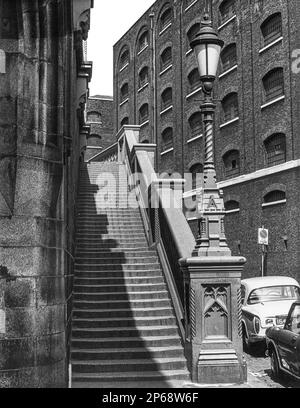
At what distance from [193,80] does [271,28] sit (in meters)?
8.47

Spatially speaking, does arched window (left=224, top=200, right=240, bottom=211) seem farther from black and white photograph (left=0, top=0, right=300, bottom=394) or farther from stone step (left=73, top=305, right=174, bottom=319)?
stone step (left=73, top=305, right=174, bottom=319)

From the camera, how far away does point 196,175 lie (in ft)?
112

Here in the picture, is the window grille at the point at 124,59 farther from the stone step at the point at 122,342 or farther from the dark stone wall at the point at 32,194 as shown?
the dark stone wall at the point at 32,194

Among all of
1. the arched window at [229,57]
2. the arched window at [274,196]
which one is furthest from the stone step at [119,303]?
the arched window at [229,57]

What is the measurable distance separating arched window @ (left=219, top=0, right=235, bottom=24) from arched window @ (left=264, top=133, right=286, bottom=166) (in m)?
8.22

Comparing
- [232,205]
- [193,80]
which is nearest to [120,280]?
[232,205]

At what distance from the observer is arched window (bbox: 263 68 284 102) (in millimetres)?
25859

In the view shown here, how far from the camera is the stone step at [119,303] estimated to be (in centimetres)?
1021

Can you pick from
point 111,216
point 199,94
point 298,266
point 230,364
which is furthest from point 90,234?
point 199,94

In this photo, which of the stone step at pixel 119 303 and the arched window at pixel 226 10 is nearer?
the stone step at pixel 119 303

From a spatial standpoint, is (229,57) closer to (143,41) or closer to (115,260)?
(143,41)

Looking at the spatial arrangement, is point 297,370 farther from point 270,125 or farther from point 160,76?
point 160,76

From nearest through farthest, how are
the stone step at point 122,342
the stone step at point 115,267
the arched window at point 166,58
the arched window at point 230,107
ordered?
the stone step at point 122,342 → the stone step at point 115,267 → the arched window at point 230,107 → the arched window at point 166,58

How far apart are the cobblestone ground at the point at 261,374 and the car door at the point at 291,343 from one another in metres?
0.40
